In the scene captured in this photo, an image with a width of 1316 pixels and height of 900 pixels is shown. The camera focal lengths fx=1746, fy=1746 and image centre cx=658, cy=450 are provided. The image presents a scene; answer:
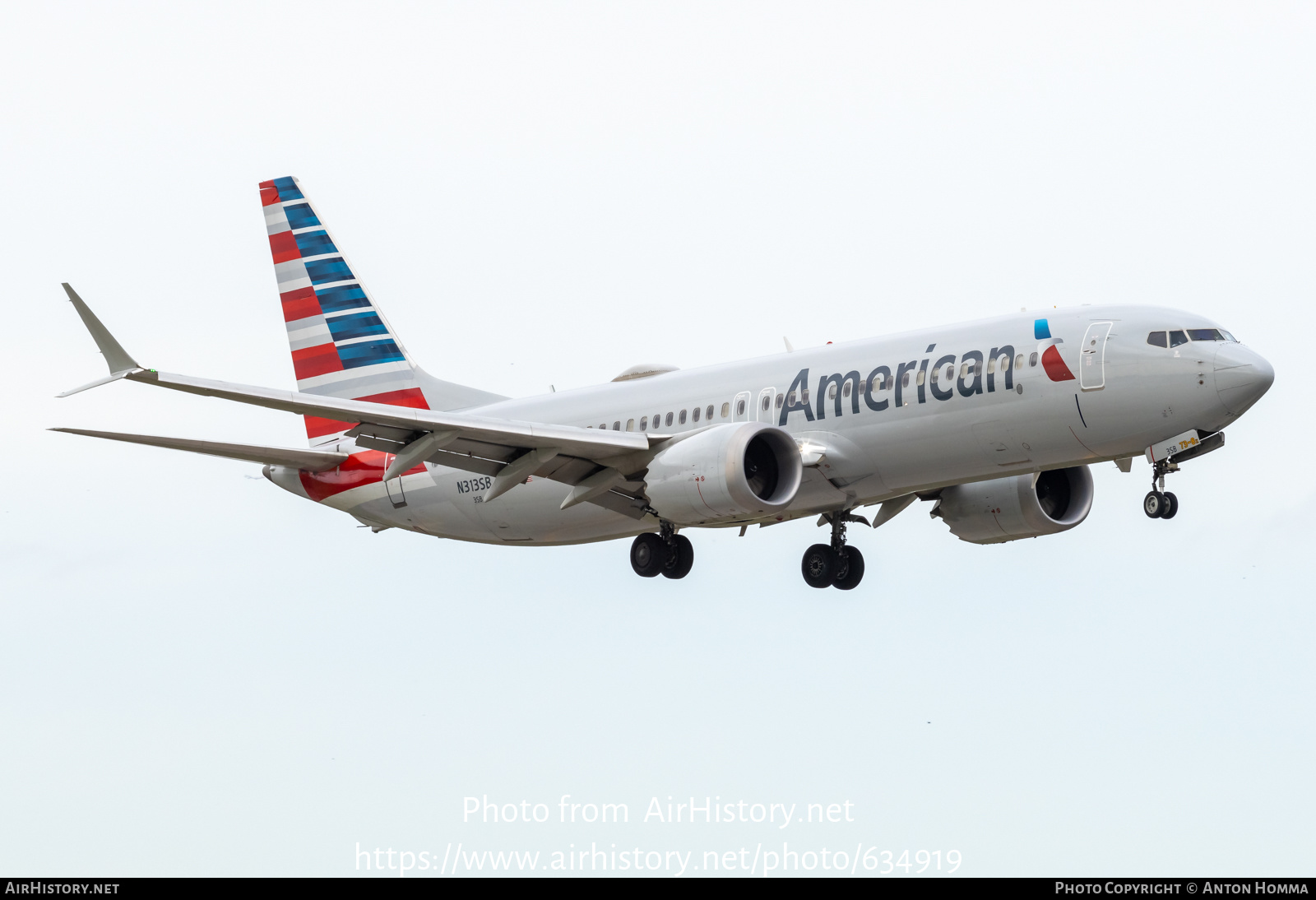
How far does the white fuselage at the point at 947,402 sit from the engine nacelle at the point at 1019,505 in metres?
4.22

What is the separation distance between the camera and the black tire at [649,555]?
35375mm

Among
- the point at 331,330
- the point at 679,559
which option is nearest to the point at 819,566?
the point at 679,559

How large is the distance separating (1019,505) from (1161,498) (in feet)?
20.7

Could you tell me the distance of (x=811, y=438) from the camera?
108ft

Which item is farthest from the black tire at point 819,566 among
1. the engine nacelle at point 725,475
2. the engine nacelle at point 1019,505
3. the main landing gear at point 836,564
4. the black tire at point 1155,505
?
the black tire at point 1155,505

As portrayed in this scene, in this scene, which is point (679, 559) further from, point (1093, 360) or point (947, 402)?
point (1093, 360)

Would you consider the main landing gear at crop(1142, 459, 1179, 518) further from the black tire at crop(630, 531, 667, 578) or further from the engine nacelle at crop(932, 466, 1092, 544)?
the black tire at crop(630, 531, 667, 578)

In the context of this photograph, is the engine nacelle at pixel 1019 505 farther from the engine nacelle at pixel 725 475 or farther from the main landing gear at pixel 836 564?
the engine nacelle at pixel 725 475

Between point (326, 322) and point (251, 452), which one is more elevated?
point (326, 322)

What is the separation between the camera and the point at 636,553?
35.8 meters

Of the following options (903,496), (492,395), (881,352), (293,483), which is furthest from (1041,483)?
(293,483)

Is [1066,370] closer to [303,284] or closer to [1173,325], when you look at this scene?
[1173,325]

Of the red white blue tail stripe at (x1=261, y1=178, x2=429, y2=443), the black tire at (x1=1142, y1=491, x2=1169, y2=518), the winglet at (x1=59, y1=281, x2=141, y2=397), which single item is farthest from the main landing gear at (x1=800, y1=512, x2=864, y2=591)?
the winglet at (x1=59, y1=281, x2=141, y2=397)

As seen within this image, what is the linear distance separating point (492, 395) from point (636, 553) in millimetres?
6820
